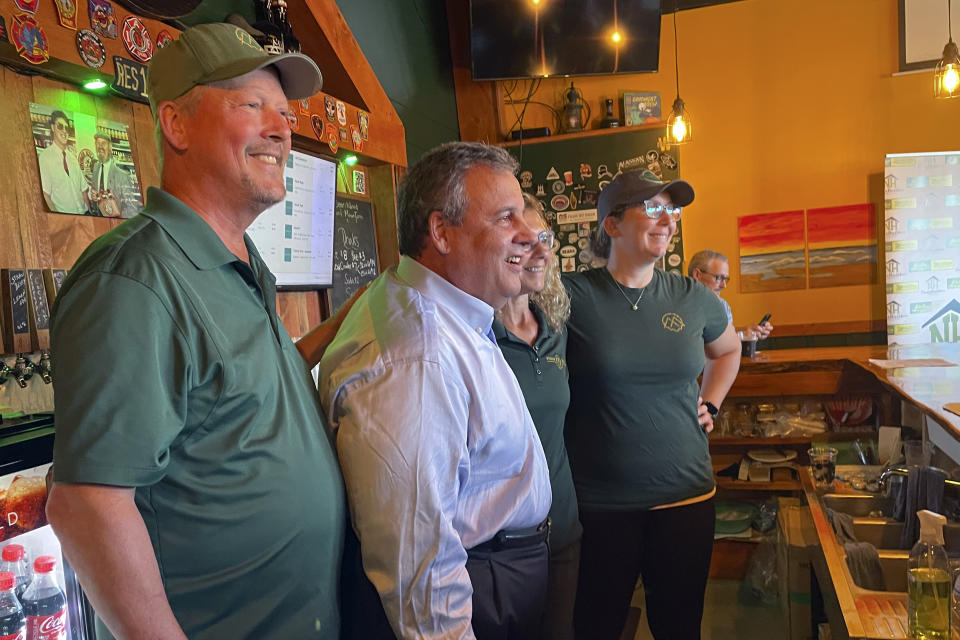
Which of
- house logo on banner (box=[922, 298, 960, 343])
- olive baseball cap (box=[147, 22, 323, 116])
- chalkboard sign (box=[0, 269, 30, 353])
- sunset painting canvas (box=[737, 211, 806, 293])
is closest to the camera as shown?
olive baseball cap (box=[147, 22, 323, 116])

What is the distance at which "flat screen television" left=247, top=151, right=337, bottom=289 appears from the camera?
276 cm

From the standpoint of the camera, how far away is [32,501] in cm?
132

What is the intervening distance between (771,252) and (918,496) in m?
3.77

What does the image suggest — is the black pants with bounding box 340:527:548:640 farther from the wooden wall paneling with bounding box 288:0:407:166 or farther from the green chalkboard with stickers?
the green chalkboard with stickers

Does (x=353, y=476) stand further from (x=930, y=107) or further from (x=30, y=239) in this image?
(x=930, y=107)

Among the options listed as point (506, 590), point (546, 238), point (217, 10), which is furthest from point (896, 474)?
point (217, 10)

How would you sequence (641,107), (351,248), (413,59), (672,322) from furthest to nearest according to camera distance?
1. (641,107)
2. (413,59)
3. (351,248)
4. (672,322)

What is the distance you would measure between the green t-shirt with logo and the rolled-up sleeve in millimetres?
995

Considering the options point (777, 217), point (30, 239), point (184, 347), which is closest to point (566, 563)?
point (184, 347)

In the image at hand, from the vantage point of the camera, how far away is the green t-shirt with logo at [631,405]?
208 cm

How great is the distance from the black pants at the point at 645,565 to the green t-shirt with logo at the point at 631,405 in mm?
55

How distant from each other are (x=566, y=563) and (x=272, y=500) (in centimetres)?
101

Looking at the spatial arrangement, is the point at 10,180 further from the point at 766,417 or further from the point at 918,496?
the point at 766,417

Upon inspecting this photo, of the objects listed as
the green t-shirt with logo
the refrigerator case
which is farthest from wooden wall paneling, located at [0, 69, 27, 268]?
the green t-shirt with logo
